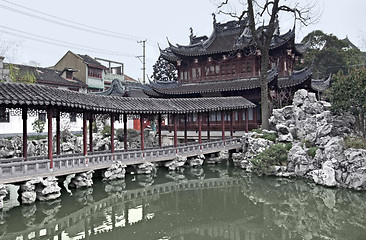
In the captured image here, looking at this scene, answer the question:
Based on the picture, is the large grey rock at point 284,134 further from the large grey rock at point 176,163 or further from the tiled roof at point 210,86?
the large grey rock at point 176,163

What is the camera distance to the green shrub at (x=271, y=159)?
51.6ft

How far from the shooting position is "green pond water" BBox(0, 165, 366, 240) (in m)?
8.83

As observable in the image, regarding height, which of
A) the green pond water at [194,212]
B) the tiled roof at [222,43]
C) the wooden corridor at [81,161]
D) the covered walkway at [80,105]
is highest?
the tiled roof at [222,43]

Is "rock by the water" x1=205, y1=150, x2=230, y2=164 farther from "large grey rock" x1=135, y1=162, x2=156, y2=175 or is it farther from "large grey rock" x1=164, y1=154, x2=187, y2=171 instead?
"large grey rock" x1=135, y1=162, x2=156, y2=175

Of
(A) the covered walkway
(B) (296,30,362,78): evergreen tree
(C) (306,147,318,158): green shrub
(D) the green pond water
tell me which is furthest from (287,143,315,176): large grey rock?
(B) (296,30,362,78): evergreen tree

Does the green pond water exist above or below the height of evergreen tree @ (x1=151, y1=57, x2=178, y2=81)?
below

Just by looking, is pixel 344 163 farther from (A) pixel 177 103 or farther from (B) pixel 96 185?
(B) pixel 96 185

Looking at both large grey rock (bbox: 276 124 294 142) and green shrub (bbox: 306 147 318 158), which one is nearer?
green shrub (bbox: 306 147 318 158)

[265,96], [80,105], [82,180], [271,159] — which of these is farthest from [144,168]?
[265,96]

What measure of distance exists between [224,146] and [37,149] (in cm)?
1313

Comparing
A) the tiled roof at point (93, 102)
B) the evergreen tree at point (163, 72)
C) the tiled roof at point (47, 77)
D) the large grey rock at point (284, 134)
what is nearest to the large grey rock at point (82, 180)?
the tiled roof at point (93, 102)

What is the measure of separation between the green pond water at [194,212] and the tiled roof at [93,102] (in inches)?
137

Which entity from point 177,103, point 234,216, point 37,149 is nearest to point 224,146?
point 177,103

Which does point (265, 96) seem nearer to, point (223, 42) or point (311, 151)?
point (311, 151)
